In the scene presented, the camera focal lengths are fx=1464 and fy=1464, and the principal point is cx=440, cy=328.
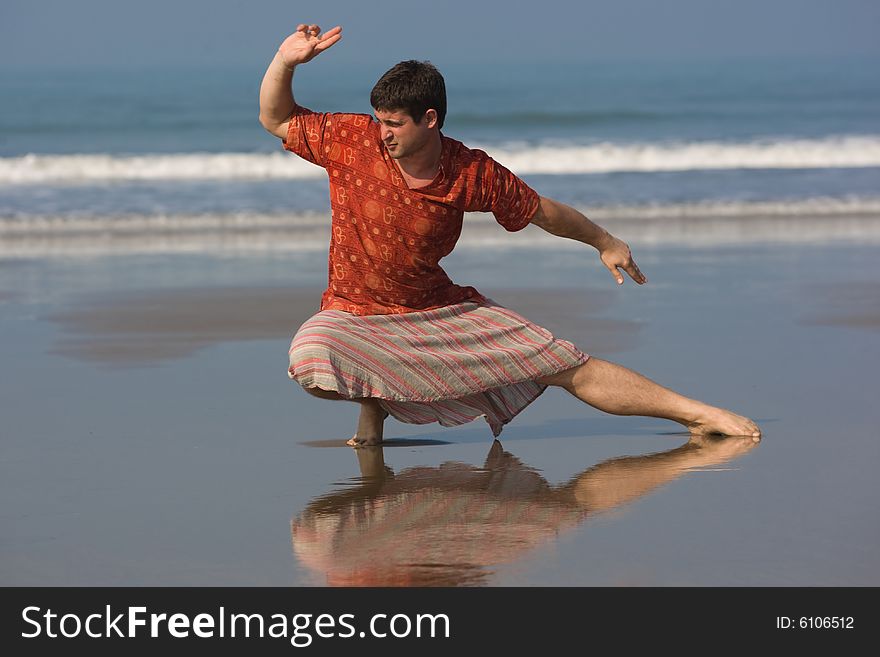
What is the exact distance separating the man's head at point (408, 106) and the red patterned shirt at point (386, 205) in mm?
133

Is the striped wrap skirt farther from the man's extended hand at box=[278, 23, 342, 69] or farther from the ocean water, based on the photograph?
the ocean water

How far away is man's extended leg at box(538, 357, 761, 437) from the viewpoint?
15.9 ft

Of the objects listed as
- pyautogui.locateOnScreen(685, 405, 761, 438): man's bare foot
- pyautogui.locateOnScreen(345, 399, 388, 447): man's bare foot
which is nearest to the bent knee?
pyautogui.locateOnScreen(685, 405, 761, 438): man's bare foot

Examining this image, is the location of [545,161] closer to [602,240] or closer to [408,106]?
[602,240]

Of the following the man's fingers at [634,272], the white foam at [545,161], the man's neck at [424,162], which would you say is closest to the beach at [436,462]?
the man's fingers at [634,272]

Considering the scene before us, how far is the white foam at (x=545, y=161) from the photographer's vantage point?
740 inches

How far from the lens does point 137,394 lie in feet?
18.5

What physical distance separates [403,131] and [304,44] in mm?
394

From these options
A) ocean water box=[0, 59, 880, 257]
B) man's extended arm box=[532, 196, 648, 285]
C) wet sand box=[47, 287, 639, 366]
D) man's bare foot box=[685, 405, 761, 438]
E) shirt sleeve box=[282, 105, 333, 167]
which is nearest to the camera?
shirt sleeve box=[282, 105, 333, 167]

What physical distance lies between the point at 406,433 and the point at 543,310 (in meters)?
2.84

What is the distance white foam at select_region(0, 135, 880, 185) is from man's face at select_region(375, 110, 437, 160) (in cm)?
1333

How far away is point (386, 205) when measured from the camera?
453cm

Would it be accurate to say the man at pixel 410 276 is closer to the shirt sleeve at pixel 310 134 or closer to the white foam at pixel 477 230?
the shirt sleeve at pixel 310 134

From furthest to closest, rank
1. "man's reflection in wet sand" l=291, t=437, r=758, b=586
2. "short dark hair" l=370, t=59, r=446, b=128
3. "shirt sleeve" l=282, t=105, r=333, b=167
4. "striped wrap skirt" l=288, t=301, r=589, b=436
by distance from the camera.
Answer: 1. "shirt sleeve" l=282, t=105, r=333, b=167
2. "striped wrap skirt" l=288, t=301, r=589, b=436
3. "short dark hair" l=370, t=59, r=446, b=128
4. "man's reflection in wet sand" l=291, t=437, r=758, b=586
